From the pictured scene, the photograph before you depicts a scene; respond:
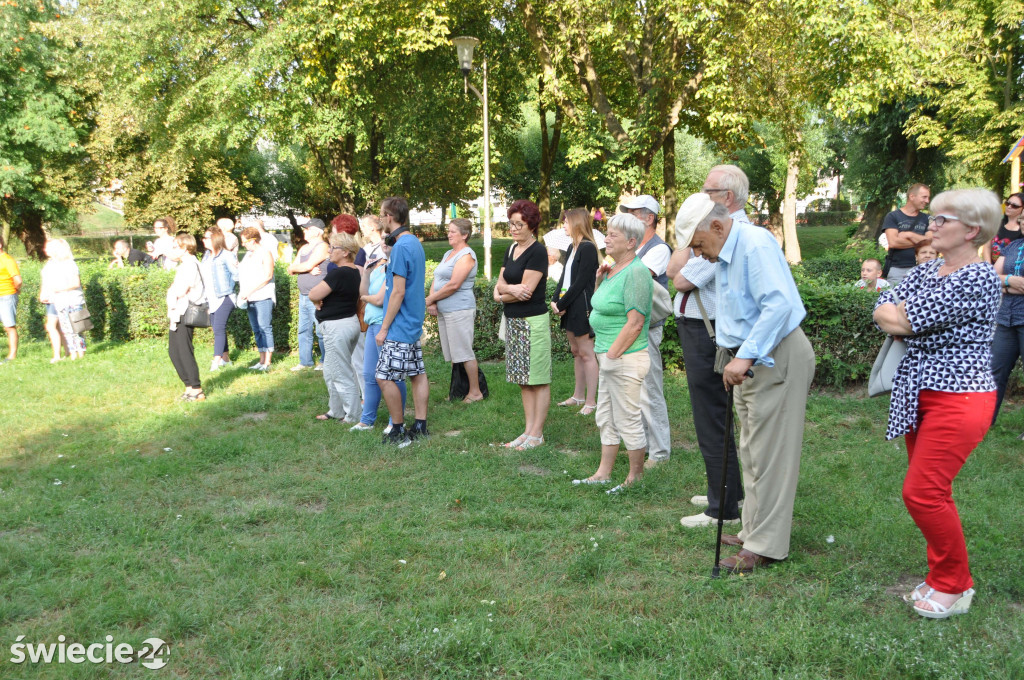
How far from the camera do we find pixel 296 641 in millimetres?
3498

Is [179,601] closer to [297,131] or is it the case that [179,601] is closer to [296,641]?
[296,641]

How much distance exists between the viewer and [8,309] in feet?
36.2

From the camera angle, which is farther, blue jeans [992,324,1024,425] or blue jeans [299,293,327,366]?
blue jeans [299,293,327,366]

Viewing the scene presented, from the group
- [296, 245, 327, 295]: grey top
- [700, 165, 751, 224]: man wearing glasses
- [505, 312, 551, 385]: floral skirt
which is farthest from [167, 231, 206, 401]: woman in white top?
[700, 165, 751, 224]: man wearing glasses

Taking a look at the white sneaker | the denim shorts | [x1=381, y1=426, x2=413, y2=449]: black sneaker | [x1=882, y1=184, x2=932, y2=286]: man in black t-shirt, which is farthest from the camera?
the denim shorts

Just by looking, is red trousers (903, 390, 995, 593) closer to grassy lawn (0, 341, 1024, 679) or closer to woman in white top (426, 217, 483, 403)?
grassy lawn (0, 341, 1024, 679)

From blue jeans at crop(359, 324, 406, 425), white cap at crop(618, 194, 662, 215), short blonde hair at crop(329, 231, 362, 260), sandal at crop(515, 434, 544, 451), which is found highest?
white cap at crop(618, 194, 662, 215)

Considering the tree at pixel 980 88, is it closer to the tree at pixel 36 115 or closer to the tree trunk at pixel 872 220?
the tree trunk at pixel 872 220

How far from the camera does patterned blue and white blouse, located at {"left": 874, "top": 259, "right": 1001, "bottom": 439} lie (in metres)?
3.32

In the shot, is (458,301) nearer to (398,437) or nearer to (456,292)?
(456,292)

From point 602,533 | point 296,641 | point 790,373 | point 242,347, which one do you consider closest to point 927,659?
point 790,373

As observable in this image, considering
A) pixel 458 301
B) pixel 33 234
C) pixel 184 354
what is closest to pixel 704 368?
pixel 458 301

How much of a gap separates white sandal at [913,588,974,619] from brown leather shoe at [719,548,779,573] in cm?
75

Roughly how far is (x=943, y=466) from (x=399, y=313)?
4293 mm
